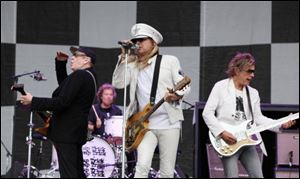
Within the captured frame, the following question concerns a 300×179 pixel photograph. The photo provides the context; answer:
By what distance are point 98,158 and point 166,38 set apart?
1681 millimetres

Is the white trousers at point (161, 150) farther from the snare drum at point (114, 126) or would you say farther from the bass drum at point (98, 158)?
the snare drum at point (114, 126)

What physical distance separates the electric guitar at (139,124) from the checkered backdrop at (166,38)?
5.91 feet

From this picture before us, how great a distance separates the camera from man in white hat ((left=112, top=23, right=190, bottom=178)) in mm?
3951

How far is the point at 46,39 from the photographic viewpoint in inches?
238

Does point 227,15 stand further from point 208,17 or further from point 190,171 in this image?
point 190,171

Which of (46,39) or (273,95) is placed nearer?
(273,95)

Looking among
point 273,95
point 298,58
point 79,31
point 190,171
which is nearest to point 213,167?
point 190,171

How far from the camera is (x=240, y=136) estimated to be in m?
3.96

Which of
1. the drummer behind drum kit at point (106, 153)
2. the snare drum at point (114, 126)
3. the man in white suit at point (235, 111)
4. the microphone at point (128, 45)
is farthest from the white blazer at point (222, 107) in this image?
the snare drum at point (114, 126)

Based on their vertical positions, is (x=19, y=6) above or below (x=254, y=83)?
above

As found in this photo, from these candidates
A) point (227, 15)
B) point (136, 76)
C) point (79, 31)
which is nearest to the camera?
point (136, 76)

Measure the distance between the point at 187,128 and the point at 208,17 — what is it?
1176mm

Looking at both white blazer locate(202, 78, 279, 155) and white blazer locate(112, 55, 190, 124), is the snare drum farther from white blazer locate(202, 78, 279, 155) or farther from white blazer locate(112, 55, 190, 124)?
white blazer locate(202, 78, 279, 155)

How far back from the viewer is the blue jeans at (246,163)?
3912 millimetres
